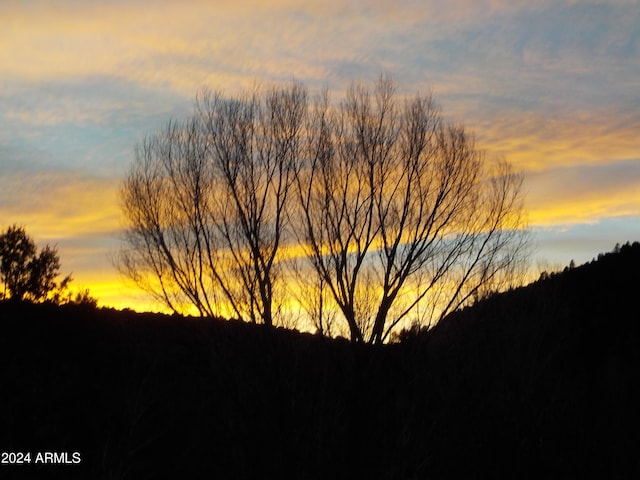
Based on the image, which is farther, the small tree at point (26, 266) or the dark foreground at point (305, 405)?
the small tree at point (26, 266)

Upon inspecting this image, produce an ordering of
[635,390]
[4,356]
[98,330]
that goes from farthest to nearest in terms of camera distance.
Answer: [98,330] < [635,390] < [4,356]

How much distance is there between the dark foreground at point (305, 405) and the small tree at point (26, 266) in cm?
759

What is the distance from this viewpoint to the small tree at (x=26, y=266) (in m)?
22.8

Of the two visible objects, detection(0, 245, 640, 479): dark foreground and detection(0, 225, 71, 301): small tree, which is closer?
detection(0, 245, 640, 479): dark foreground

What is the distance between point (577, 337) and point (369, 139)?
33.5 ft

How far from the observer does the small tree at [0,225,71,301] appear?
2275cm

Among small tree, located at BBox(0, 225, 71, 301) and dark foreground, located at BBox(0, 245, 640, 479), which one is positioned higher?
small tree, located at BBox(0, 225, 71, 301)

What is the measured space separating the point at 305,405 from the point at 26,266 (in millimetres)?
17280

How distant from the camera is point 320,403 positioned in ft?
27.2

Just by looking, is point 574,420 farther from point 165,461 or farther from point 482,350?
point 165,461

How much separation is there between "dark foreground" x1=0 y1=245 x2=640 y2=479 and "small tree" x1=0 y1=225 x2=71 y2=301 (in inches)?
299

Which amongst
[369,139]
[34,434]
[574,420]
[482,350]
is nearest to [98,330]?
[34,434]

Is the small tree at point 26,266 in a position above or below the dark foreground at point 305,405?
above

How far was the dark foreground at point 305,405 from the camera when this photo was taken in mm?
8383
